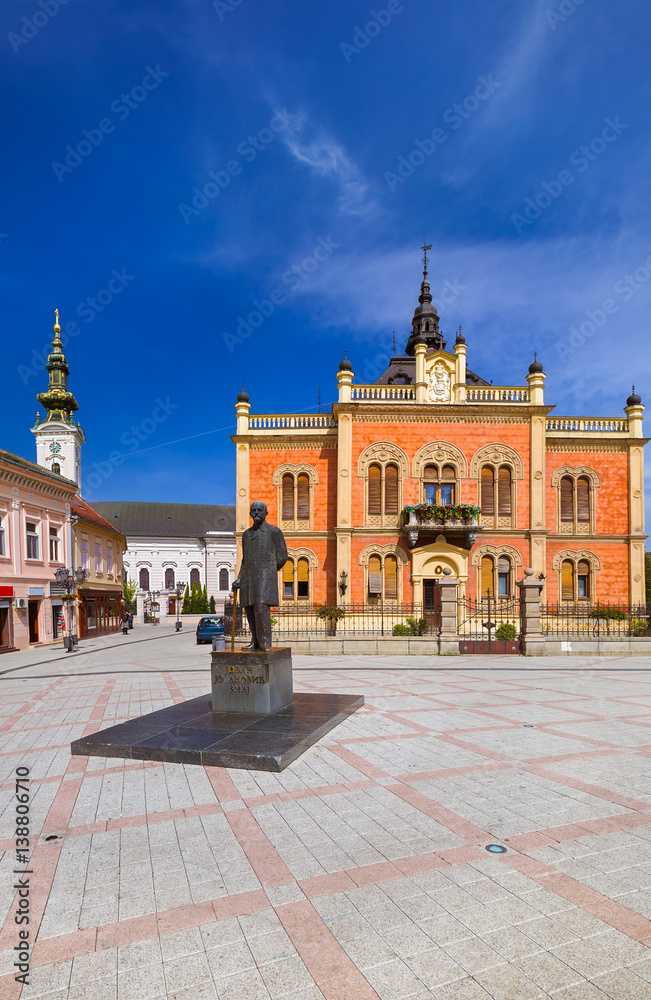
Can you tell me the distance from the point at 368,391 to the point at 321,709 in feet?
71.6

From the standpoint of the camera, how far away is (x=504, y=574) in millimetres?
28156

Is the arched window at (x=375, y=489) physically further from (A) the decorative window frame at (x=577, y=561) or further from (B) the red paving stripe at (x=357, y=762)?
(B) the red paving stripe at (x=357, y=762)

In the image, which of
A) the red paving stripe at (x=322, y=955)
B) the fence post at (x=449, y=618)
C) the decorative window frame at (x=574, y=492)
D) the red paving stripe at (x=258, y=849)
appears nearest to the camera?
the red paving stripe at (x=322, y=955)

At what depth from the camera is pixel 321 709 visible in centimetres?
899

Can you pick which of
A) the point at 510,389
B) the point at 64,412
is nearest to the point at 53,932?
the point at 510,389

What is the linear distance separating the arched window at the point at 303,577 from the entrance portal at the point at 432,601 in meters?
5.96

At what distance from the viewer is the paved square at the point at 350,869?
314cm

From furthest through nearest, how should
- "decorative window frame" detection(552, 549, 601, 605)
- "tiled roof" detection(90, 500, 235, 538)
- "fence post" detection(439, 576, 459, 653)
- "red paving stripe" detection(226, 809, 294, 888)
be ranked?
"tiled roof" detection(90, 500, 235, 538) < "decorative window frame" detection(552, 549, 601, 605) < "fence post" detection(439, 576, 459, 653) < "red paving stripe" detection(226, 809, 294, 888)

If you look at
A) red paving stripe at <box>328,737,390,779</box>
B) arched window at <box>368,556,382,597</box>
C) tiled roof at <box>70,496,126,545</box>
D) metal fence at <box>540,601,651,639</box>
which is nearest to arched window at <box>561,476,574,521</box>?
metal fence at <box>540,601,651,639</box>

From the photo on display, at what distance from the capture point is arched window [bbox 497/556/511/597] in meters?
28.0

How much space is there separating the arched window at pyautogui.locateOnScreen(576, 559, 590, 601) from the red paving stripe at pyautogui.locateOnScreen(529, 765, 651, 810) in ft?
81.1

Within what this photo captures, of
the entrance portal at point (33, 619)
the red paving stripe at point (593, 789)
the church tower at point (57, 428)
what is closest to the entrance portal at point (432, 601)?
the entrance portal at point (33, 619)

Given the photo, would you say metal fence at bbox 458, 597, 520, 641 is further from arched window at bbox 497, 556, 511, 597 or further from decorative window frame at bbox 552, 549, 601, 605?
decorative window frame at bbox 552, 549, 601, 605

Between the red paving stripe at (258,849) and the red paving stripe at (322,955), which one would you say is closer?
the red paving stripe at (322,955)
